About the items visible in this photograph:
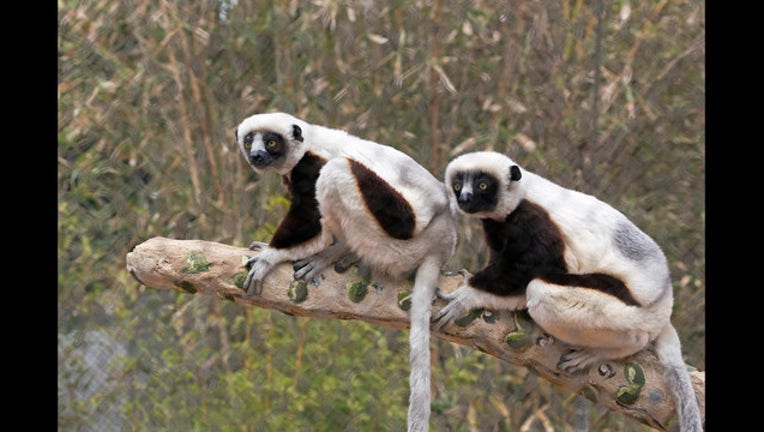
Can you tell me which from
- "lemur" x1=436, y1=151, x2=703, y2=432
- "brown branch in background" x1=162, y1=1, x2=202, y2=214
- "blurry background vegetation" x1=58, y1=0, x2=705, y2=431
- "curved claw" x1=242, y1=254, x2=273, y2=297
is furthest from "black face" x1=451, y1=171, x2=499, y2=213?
"brown branch in background" x1=162, y1=1, x2=202, y2=214

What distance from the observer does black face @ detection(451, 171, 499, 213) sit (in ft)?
5.42

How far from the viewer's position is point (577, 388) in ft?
5.90

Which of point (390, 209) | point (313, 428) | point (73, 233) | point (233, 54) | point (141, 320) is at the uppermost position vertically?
point (233, 54)

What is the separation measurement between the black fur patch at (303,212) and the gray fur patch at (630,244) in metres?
0.64

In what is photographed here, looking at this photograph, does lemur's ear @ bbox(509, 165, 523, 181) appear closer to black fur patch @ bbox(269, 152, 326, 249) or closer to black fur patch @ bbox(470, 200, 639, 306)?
black fur patch @ bbox(470, 200, 639, 306)

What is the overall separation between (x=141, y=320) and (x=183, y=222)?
0.33 metres

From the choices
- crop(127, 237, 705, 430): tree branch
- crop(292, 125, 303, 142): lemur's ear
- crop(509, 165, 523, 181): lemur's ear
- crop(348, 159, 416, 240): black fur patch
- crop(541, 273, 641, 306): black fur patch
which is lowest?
crop(127, 237, 705, 430): tree branch

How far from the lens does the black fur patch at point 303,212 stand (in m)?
1.81

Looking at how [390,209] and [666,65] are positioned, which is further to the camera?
[666,65]

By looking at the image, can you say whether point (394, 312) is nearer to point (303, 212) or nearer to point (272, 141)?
point (303, 212)

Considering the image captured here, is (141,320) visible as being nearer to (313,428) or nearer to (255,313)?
(255,313)

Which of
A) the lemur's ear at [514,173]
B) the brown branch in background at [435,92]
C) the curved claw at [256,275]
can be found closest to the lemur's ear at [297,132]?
the curved claw at [256,275]

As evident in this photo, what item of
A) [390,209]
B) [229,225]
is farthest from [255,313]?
[390,209]

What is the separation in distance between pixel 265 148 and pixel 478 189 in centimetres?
49
